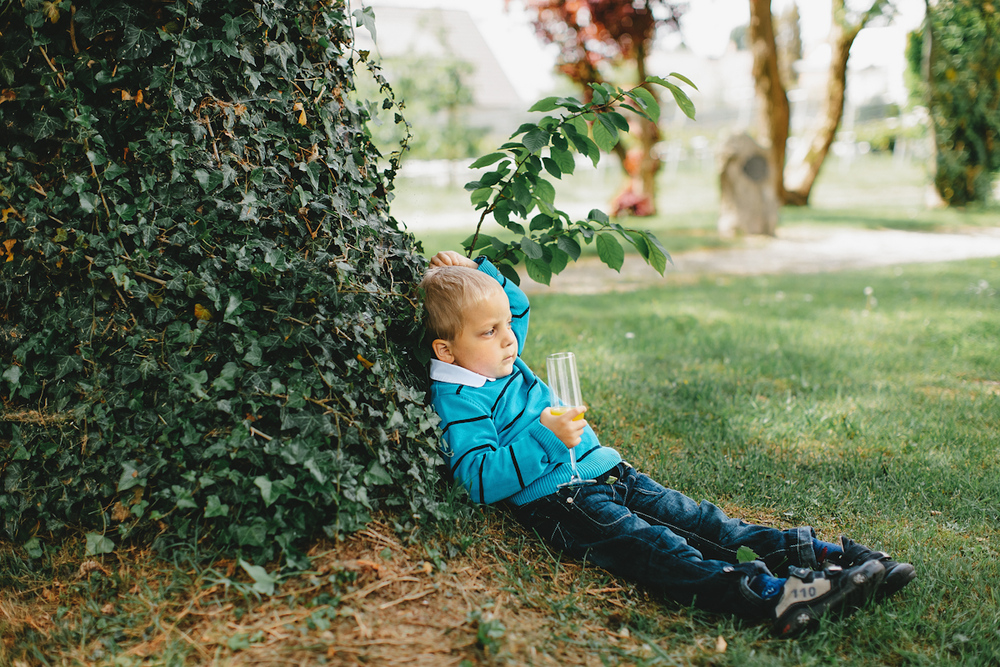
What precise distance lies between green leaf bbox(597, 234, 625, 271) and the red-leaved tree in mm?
11458

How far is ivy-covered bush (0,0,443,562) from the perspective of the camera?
2.12 m

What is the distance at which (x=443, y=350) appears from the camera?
2.66m

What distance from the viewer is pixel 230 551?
211 centimetres

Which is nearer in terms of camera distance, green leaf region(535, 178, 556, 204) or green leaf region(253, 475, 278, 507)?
green leaf region(253, 475, 278, 507)

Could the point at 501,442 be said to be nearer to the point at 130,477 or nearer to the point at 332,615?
the point at 332,615

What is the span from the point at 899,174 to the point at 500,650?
23719mm

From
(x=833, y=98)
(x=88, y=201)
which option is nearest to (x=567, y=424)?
(x=88, y=201)

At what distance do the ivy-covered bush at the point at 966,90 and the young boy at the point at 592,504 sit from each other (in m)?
14.2

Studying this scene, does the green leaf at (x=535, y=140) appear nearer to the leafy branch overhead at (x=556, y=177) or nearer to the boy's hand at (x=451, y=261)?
the leafy branch overhead at (x=556, y=177)

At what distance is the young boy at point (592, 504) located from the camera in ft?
7.33

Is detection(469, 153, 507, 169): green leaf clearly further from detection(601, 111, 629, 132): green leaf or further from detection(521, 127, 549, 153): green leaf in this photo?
detection(601, 111, 629, 132): green leaf

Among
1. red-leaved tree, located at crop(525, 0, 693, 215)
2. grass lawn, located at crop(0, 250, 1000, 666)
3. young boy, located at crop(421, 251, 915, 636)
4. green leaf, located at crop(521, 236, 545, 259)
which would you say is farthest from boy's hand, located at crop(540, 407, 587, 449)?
red-leaved tree, located at crop(525, 0, 693, 215)

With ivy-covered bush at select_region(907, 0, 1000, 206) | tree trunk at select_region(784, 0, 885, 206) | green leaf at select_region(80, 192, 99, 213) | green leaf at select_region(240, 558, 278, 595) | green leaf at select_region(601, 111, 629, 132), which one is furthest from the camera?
tree trunk at select_region(784, 0, 885, 206)

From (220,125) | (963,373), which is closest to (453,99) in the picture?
(963,373)
